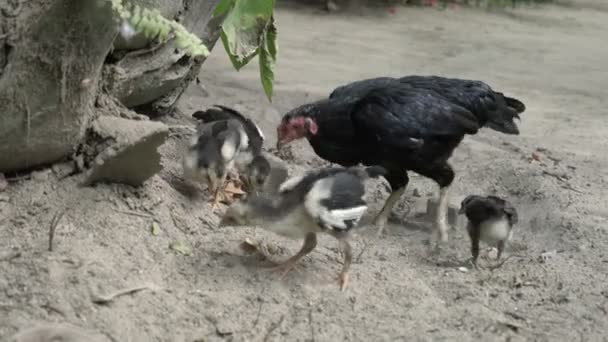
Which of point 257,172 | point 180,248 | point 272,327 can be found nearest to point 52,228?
point 180,248

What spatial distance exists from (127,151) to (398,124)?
1.52m

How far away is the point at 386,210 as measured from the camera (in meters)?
4.69

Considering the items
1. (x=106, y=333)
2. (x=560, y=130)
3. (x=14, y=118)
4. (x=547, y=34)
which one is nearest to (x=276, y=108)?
(x=560, y=130)

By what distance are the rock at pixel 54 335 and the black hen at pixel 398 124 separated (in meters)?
2.06

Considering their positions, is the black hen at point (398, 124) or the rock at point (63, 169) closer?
the rock at point (63, 169)

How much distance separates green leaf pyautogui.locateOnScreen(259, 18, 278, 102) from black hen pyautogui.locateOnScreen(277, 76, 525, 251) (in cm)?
55

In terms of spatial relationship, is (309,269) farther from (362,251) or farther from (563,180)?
(563,180)

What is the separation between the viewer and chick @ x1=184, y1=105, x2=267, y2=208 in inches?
163

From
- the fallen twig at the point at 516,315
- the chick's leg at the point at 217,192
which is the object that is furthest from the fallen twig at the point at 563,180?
the chick's leg at the point at 217,192

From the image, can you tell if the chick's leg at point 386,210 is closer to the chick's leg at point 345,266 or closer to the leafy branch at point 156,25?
the chick's leg at point 345,266

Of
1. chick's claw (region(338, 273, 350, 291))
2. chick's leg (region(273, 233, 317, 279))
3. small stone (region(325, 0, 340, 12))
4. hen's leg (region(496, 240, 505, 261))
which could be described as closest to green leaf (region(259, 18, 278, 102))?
chick's leg (region(273, 233, 317, 279))

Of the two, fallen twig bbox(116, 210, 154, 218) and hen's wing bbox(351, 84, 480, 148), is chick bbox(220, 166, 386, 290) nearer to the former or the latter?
fallen twig bbox(116, 210, 154, 218)

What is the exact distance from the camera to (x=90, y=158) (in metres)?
3.65

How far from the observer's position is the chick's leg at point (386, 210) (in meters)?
4.64
